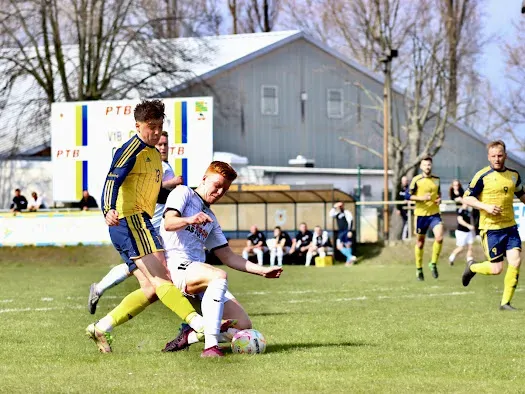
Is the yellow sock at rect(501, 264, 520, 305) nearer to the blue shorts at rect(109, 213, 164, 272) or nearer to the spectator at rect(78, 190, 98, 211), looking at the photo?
the blue shorts at rect(109, 213, 164, 272)

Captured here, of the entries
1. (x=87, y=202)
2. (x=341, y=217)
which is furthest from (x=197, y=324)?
(x=341, y=217)

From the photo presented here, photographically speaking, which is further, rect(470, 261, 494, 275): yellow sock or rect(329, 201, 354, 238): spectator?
rect(329, 201, 354, 238): spectator

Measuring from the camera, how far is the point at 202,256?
903 centimetres

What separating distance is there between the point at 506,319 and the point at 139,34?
29.8m

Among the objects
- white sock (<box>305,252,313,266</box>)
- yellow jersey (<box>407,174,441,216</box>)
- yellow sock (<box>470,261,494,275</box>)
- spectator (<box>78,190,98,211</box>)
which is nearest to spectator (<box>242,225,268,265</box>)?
white sock (<box>305,252,313,266</box>)

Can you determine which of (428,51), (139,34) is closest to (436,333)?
(139,34)

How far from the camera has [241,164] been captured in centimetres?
4191

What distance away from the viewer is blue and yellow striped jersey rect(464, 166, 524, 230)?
14.0m

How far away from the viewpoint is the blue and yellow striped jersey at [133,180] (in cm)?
884

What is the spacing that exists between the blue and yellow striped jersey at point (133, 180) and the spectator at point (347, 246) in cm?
2145

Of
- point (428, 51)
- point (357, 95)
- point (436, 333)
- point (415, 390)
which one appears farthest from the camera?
point (357, 95)

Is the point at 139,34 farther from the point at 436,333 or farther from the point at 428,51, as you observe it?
the point at 436,333

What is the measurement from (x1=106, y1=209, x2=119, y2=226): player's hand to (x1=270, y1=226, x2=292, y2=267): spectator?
69.2 ft

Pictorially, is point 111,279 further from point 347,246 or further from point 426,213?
point 347,246
